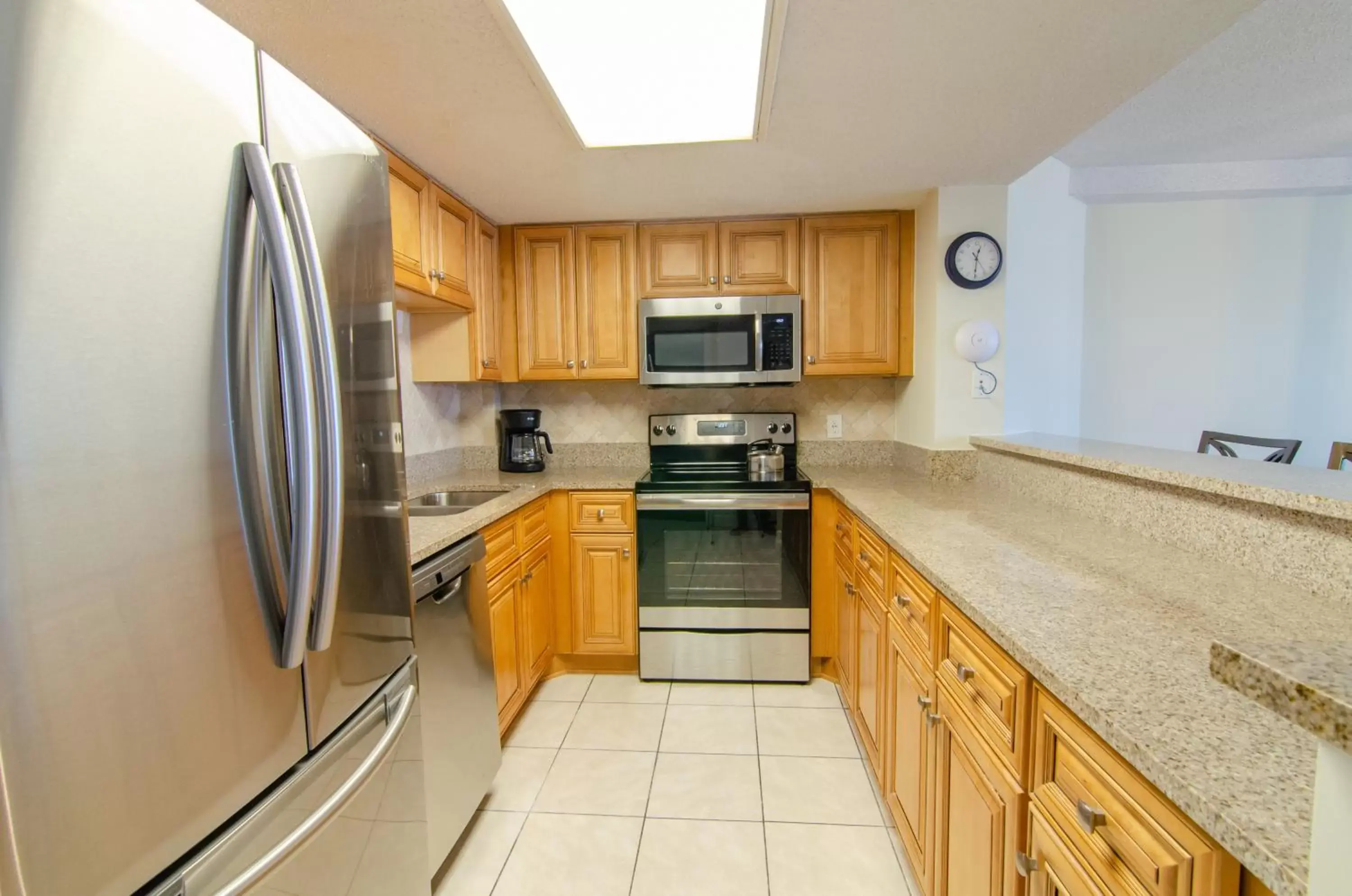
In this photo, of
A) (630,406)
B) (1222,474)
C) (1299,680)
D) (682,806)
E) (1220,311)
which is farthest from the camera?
(1220,311)

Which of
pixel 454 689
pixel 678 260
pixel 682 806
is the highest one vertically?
pixel 678 260

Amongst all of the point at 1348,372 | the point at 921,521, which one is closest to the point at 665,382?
the point at 921,521

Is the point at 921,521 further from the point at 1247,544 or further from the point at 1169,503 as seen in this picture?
the point at 1247,544

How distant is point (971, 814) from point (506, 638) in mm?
1514

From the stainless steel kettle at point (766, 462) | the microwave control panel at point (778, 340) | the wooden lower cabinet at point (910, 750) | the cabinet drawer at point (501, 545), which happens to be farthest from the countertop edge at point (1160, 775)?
the microwave control panel at point (778, 340)

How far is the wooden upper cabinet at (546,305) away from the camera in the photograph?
267cm

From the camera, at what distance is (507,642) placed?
1.97 m

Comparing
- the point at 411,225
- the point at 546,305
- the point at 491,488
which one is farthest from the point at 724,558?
the point at 411,225

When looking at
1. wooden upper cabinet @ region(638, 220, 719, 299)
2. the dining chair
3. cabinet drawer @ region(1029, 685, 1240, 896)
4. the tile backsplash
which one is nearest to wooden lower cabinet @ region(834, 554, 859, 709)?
the tile backsplash

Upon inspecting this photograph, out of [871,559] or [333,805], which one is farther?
[871,559]

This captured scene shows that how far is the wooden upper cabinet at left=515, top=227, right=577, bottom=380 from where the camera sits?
267 cm

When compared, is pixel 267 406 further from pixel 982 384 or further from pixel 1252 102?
pixel 1252 102

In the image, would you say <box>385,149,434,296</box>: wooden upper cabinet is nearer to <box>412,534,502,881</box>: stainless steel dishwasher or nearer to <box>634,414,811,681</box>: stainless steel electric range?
<box>412,534,502,881</box>: stainless steel dishwasher

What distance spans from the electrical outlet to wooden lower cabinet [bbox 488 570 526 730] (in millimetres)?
2081
